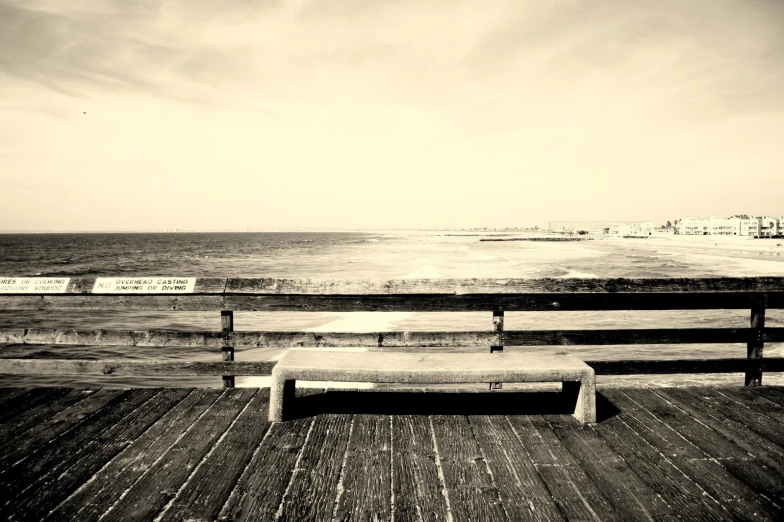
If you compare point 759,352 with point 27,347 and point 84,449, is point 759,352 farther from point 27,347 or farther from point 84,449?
point 27,347

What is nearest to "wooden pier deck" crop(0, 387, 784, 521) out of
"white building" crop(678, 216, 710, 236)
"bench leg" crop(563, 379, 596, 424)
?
"bench leg" crop(563, 379, 596, 424)

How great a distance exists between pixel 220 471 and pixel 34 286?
2.97 metres

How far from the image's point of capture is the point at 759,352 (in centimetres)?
428

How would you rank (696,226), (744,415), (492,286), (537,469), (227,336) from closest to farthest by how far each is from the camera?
(537,469), (744,415), (492,286), (227,336), (696,226)

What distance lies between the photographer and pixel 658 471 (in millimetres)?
2785

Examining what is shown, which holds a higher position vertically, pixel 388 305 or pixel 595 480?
pixel 388 305

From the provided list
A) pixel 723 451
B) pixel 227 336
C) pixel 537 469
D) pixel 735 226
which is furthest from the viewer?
pixel 735 226

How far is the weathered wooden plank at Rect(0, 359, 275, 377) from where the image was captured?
4.20 metres

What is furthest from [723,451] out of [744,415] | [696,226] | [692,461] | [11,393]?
[696,226]

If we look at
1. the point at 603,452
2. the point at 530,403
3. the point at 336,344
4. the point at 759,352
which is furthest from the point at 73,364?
the point at 759,352

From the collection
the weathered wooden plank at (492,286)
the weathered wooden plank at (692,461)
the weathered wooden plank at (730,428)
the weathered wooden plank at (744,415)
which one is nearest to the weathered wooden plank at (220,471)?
the weathered wooden plank at (492,286)

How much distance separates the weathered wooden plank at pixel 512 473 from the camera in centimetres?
239

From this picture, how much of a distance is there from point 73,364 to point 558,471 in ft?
14.1

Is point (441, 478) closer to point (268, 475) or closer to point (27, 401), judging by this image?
point (268, 475)
